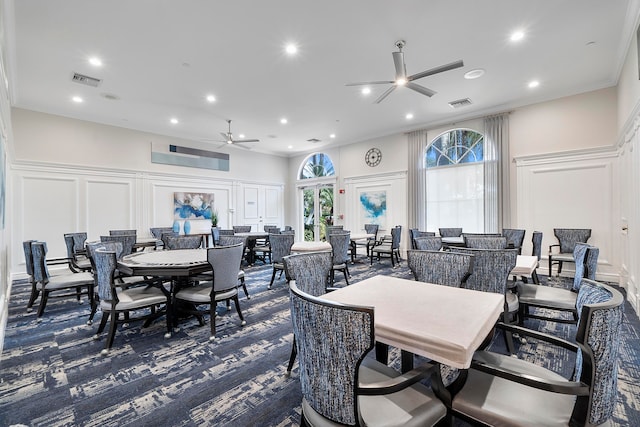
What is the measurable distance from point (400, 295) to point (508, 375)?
67 centimetres

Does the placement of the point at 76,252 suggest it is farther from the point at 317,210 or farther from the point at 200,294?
the point at 317,210

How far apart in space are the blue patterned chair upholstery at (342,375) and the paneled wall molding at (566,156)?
655cm

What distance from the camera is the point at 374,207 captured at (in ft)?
28.7

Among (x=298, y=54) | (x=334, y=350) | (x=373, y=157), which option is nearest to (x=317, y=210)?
(x=373, y=157)

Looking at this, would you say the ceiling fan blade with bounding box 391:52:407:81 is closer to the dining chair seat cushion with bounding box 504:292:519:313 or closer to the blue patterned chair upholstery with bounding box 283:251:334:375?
the blue patterned chair upholstery with bounding box 283:251:334:375

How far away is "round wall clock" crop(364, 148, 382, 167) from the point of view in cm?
862

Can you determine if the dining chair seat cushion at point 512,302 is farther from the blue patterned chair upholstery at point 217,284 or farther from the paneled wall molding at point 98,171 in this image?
the paneled wall molding at point 98,171

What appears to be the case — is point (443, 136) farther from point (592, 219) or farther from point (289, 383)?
point (289, 383)

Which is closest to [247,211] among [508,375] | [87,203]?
[87,203]

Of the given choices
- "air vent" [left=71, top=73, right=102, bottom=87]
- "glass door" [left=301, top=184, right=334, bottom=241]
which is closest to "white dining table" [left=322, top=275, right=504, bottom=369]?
"air vent" [left=71, top=73, right=102, bottom=87]

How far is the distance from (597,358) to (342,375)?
892 millimetres

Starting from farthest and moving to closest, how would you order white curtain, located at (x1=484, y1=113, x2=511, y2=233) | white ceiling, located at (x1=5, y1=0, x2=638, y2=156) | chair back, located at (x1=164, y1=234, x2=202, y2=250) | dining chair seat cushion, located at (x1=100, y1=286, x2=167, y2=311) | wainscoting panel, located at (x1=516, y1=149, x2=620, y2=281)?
white curtain, located at (x1=484, y1=113, x2=511, y2=233)
wainscoting panel, located at (x1=516, y1=149, x2=620, y2=281)
chair back, located at (x1=164, y1=234, x2=202, y2=250)
white ceiling, located at (x1=5, y1=0, x2=638, y2=156)
dining chair seat cushion, located at (x1=100, y1=286, x2=167, y2=311)

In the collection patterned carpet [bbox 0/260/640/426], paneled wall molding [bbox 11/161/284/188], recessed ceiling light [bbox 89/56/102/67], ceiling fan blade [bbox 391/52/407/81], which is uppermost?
recessed ceiling light [bbox 89/56/102/67]

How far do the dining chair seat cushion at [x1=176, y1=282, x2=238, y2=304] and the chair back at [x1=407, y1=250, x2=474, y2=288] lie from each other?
2.01 metres
